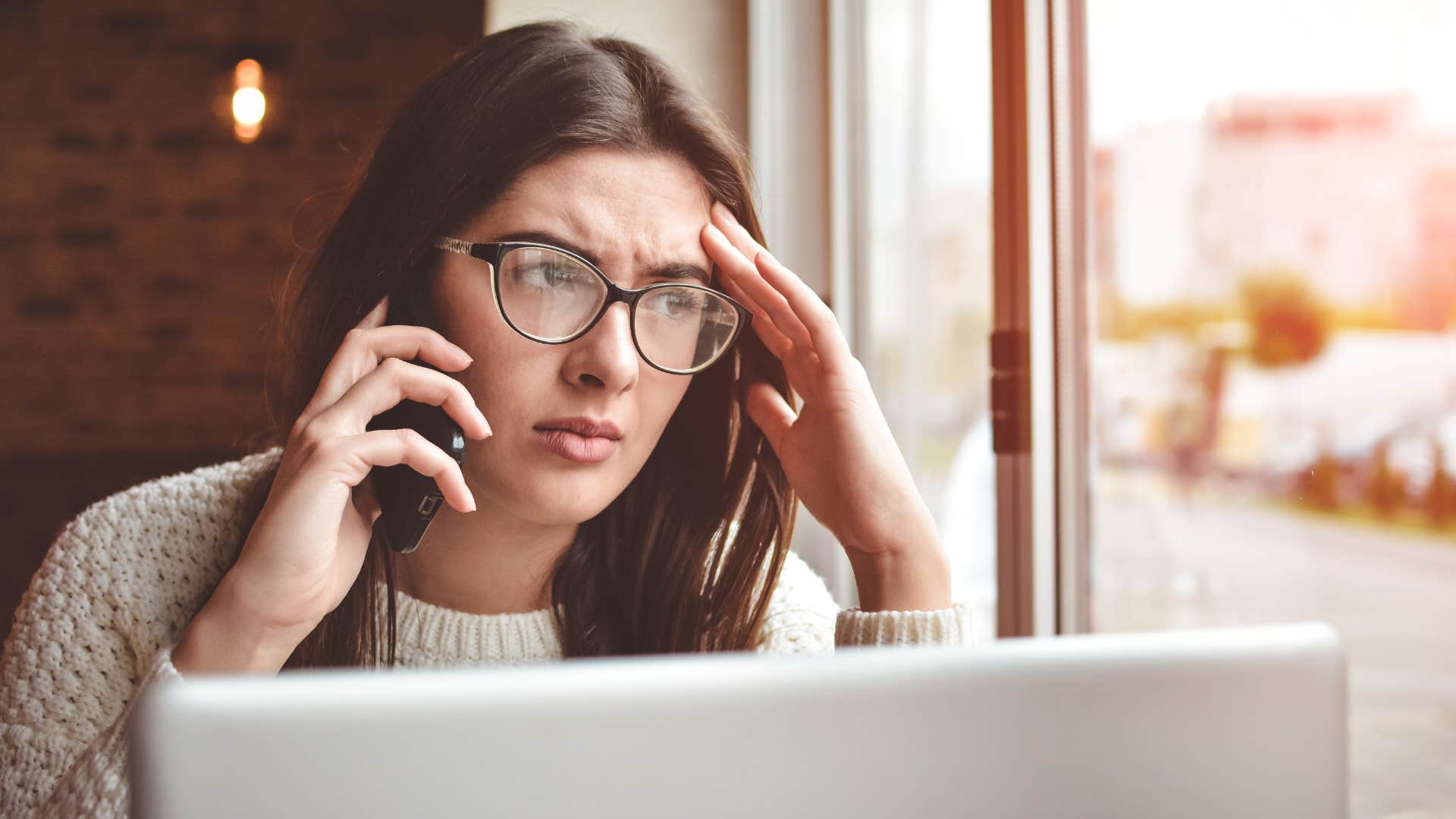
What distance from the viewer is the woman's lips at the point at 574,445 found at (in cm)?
100

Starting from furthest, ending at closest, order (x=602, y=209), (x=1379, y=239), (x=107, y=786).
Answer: (x=1379, y=239) → (x=602, y=209) → (x=107, y=786)

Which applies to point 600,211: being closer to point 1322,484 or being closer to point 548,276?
point 548,276

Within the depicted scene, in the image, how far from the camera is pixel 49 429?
12.9ft

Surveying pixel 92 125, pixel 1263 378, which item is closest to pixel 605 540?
pixel 1263 378

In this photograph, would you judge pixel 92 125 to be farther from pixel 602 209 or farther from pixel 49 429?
pixel 602 209

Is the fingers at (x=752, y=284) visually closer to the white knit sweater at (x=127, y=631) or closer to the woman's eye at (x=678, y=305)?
the woman's eye at (x=678, y=305)

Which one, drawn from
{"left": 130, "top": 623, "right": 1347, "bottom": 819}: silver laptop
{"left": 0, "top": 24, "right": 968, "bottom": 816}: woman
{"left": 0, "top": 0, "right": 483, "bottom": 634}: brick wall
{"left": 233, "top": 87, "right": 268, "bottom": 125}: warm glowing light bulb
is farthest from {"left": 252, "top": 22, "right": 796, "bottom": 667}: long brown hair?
{"left": 233, "top": 87, "right": 268, "bottom": 125}: warm glowing light bulb

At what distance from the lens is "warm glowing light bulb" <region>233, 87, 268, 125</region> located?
3979 millimetres

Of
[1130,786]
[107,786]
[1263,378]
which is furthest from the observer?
[1263,378]

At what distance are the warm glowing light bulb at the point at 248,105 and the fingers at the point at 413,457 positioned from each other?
3612 mm

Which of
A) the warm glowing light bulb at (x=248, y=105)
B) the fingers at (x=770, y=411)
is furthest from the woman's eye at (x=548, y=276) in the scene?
the warm glowing light bulb at (x=248, y=105)

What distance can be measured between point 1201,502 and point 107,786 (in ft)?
4.44

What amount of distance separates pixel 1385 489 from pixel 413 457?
3.09 feet

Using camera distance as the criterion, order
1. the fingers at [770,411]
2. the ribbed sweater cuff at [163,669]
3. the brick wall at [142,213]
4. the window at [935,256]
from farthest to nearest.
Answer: the brick wall at [142,213] < the window at [935,256] < the fingers at [770,411] < the ribbed sweater cuff at [163,669]
